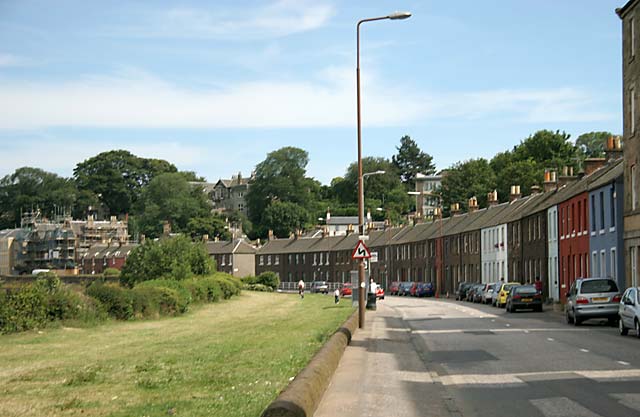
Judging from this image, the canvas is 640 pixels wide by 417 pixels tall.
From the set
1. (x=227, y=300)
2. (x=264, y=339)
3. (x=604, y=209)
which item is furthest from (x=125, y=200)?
(x=264, y=339)

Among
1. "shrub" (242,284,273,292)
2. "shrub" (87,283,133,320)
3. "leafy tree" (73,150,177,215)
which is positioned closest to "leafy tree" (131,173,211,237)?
"leafy tree" (73,150,177,215)

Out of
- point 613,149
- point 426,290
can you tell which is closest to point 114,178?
point 426,290

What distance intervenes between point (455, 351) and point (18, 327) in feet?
52.9

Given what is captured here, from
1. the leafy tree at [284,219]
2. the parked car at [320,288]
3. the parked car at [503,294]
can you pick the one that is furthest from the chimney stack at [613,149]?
the leafy tree at [284,219]

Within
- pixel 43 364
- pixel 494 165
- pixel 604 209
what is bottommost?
pixel 43 364

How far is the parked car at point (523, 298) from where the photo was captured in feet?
161

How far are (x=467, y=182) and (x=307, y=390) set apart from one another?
117 metres

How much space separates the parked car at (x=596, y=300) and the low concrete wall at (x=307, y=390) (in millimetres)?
17405

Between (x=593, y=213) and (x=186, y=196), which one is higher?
(x=186, y=196)

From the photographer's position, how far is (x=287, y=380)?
53.0ft

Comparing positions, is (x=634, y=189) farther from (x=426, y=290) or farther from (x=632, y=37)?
(x=426, y=290)

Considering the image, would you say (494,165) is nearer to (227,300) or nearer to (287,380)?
(227,300)

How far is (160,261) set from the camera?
242 feet

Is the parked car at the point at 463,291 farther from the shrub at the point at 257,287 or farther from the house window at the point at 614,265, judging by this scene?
the shrub at the point at 257,287
